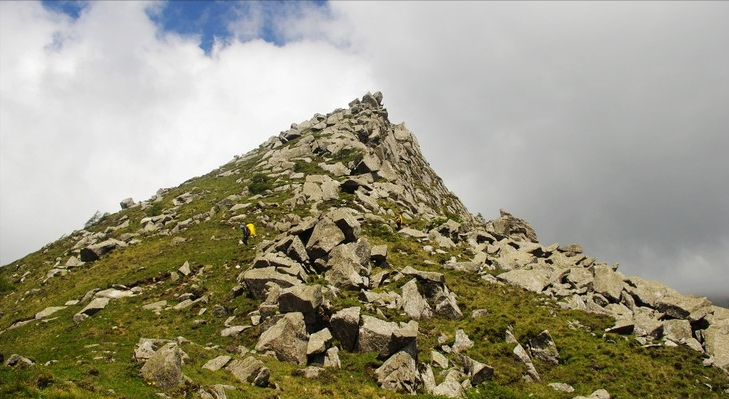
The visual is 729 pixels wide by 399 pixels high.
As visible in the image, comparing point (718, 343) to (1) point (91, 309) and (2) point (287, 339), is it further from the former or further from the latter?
(1) point (91, 309)

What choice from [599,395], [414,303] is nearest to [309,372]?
[414,303]

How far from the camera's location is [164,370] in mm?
23547

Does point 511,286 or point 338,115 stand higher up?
point 338,115

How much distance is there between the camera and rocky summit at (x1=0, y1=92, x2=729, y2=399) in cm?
2794

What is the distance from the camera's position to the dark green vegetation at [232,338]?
2530 cm

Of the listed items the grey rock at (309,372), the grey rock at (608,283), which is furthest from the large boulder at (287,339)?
the grey rock at (608,283)

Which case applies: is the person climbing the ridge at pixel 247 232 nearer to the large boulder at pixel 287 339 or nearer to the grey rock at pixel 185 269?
the grey rock at pixel 185 269

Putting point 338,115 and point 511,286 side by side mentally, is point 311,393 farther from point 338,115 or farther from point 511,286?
point 338,115

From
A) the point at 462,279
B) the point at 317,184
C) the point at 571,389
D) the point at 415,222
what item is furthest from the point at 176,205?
the point at 571,389

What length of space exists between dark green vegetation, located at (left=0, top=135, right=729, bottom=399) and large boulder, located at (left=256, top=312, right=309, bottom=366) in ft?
4.00

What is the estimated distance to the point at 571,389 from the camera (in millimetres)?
30766

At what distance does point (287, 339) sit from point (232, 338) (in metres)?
6.16

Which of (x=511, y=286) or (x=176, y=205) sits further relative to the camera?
(x=176, y=205)

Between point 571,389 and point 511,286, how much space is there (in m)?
19.6
